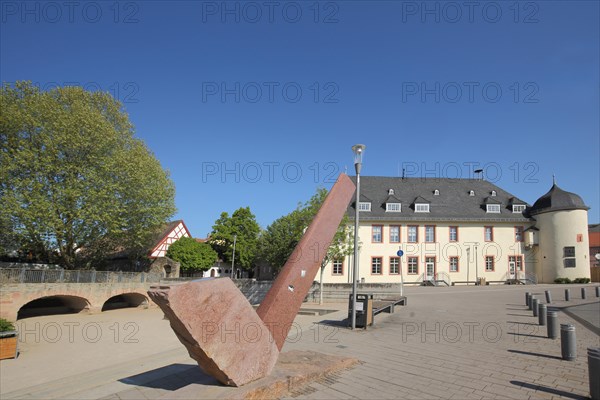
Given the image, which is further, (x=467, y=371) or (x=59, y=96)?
(x=59, y=96)

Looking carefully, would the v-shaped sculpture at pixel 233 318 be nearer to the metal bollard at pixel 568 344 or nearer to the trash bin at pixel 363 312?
the metal bollard at pixel 568 344

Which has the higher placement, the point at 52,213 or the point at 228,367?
the point at 52,213

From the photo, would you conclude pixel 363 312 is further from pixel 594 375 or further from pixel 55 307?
pixel 55 307

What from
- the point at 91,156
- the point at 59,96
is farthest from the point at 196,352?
the point at 59,96

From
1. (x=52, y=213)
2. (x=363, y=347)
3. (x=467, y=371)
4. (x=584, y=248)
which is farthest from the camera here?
A: (x=584, y=248)

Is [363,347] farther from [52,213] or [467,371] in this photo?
[52,213]

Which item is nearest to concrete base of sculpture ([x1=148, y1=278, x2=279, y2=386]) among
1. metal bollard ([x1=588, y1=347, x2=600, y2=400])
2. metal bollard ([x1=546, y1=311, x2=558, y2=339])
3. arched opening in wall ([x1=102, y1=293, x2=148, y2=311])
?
metal bollard ([x1=588, y1=347, x2=600, y2=400])

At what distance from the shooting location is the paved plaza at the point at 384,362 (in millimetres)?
5738

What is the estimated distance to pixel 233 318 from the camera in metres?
5.35

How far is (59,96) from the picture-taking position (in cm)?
2661

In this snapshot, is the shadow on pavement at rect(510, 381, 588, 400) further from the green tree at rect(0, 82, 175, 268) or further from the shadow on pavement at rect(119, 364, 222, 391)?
the green tree at rect(0, 82, 175, 268)

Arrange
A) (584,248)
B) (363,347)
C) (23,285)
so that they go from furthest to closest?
(584,248)
(23,285)
(363,347)

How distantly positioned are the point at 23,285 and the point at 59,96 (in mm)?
12964

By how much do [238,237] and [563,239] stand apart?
118 ft
